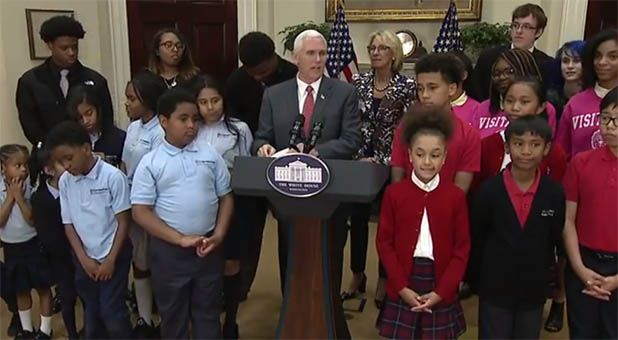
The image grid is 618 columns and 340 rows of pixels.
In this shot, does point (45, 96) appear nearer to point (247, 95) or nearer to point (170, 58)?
point (170, 58)

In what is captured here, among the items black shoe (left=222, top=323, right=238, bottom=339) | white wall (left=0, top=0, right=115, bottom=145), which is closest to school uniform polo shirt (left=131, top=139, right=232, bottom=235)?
black shoe (left=222, top=323, right=238, bottom=339)

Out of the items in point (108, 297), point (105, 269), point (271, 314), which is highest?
point (105, 269)

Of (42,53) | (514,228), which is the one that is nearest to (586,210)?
(514,228)

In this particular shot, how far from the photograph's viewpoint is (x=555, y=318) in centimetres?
257

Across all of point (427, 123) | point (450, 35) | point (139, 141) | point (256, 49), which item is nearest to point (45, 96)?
point (139, 141)

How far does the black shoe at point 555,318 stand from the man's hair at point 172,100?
1.94m

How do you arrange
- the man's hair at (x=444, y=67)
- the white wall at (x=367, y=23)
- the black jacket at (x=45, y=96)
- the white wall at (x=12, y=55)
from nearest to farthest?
the man's hair at (x=444, y=67) → the black jacket at (x=45, y=96) → the white wall at (x=12, y=55) → the white wall at (x=367, y=23)

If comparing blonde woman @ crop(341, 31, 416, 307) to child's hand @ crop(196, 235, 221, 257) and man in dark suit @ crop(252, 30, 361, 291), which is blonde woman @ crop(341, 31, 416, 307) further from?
child's hand @ crop(196, 235, 221, 257)

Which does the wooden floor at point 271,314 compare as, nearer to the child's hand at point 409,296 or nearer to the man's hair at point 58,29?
the child's hand at point 409,296

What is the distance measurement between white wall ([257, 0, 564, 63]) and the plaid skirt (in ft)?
10.4

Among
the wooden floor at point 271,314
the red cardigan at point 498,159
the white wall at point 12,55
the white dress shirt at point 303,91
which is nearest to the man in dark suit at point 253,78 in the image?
the wooden floor at point 271,314

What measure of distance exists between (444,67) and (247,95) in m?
1.13

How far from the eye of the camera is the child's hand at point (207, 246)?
77.6 inches

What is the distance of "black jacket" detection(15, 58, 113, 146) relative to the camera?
9.10ft
